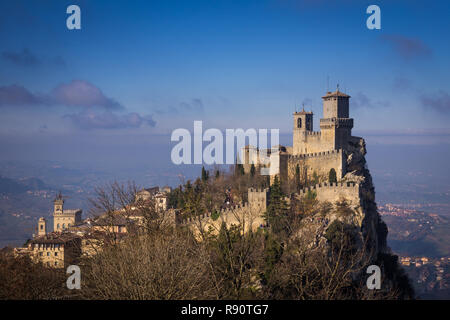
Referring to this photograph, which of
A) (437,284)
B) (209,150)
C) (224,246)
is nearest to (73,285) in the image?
(224,246)

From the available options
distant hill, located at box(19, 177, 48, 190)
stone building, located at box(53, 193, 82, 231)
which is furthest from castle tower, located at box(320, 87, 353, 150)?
distant hill, located at box(19, 177, 48, 190)

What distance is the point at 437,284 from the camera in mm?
47312

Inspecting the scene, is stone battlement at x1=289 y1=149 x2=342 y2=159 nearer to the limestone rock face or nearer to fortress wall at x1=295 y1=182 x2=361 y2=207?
the limestone rock face

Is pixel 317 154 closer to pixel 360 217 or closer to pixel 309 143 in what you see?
pixel 309 143

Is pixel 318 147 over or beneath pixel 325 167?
over

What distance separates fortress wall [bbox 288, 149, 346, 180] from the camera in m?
40.8

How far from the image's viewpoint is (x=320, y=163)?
41406 mm

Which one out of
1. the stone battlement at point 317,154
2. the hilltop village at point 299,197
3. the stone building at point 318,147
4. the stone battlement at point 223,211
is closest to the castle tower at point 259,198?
the hilltop village at point 299,197

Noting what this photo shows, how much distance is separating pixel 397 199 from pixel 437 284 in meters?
65.6

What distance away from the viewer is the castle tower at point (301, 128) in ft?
150

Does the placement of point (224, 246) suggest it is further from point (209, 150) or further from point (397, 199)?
point (397, 199)

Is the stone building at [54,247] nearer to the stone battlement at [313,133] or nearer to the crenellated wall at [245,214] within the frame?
the crenellated wall at [245,214]

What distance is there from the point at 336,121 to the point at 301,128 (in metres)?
3.71

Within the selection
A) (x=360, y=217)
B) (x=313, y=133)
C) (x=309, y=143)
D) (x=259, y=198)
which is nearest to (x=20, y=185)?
(x=309, y=143)
